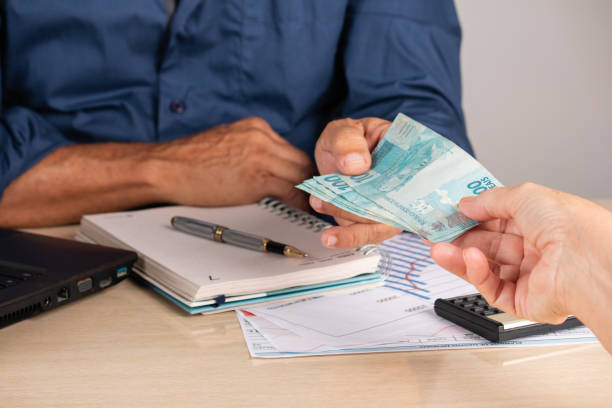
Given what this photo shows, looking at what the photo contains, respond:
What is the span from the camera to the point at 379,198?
0.65 meters

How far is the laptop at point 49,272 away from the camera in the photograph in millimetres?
609

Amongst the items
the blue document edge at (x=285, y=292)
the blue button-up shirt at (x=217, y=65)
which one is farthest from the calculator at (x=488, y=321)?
the blue button-up shirt at (x=217, y=65)

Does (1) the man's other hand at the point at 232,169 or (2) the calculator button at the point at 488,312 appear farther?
(1) the man's other hand at the point at 232,169

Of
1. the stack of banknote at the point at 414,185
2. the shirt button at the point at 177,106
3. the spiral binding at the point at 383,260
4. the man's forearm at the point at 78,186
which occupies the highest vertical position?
the stack of banknote at the point at 414,185

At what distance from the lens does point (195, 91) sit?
1.18 m

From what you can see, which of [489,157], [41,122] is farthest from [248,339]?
[489,157]

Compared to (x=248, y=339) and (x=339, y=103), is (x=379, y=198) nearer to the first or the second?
(x=248, y=339)

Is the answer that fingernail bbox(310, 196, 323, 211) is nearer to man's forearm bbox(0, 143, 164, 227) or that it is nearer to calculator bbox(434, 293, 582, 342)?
calculator bbox(434, 293, 582, 342)

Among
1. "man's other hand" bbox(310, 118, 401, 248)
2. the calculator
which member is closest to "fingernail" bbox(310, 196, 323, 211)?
"man's other hand" bbox(310, 118, 401, 248)

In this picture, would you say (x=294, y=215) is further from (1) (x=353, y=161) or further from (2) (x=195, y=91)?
(2) (x=195, y=91)

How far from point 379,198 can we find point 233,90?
65 cm

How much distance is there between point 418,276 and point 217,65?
647 millimetres

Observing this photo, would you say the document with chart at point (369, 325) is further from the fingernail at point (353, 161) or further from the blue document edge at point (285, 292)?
the fingernail at point (353, 161)

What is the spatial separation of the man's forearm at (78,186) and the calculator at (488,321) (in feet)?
1.87
